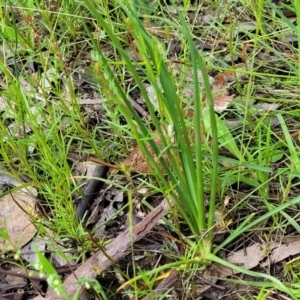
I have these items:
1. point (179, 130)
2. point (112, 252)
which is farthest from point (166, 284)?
point (179, 130)

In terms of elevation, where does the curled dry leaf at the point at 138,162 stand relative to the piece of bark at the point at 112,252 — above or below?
above

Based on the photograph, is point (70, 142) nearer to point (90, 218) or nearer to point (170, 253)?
point (90, 218)

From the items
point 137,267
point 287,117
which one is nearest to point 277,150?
point 287,117

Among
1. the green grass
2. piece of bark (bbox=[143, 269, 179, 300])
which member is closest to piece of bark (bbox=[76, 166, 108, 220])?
the green grass

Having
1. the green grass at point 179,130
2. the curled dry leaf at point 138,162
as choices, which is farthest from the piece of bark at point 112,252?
the curled dry leaf at point 138,162

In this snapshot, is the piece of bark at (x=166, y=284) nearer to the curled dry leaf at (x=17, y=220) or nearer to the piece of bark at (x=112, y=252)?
the piece of bark at (x=112, y=252)

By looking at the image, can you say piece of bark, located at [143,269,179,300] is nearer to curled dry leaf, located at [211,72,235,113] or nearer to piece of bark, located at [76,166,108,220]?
piece of bark, located at [76,166,108,220]
